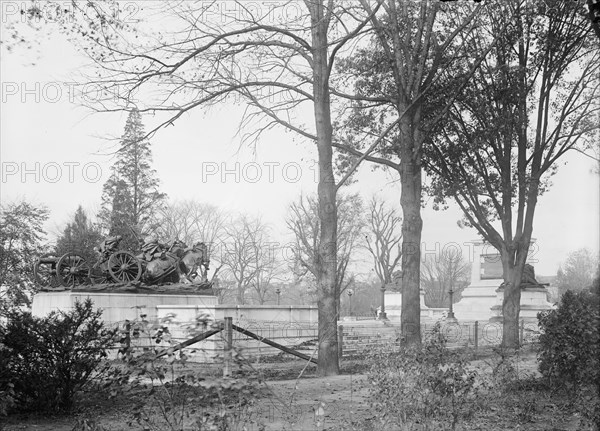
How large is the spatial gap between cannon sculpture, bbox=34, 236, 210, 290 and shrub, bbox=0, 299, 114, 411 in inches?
463

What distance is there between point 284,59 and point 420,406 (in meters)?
9.62

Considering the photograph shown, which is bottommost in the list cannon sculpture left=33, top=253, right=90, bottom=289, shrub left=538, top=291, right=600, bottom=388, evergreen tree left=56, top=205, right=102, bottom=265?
shrub left=538, top=291, right=600, bottom=388

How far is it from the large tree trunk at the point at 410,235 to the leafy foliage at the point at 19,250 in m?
20.8

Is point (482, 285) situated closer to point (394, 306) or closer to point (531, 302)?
point (531, 302)

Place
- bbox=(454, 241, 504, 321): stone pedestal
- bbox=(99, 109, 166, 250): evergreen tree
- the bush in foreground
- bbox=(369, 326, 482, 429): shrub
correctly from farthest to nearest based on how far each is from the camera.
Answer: bbox=(99, 109, 166, 250): evergreen tree, bbox=(454, 241, 504, 321): stone pedestal, the bush in foreground, bbox=(369, 326, 482, 429): shrub

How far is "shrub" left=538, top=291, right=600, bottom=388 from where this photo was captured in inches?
364

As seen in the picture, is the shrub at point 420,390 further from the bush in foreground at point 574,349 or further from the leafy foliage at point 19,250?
the leafy foliage at point 19,250

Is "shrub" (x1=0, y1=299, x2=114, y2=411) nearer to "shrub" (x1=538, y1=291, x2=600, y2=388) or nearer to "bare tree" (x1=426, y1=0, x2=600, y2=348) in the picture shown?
"shrub" (x1=538, y1=291, x2=600, y2=388)

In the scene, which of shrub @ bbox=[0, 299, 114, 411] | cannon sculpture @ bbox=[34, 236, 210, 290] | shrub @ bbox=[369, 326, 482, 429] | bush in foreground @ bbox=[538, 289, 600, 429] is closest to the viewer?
shrub @ bbox=[369, 326, 482, 429]

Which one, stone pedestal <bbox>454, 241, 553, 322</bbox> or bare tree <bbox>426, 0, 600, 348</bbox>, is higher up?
bare tree <bbox>426, 0, 600, 348</bbox>

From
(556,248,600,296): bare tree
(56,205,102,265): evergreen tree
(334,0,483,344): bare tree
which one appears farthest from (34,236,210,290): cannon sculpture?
(556,248,600,296): bare tree

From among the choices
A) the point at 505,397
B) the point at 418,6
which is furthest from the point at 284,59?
the point at 505,397

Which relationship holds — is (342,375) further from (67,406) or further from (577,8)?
(577,8)

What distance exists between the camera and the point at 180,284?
70.8 feet
